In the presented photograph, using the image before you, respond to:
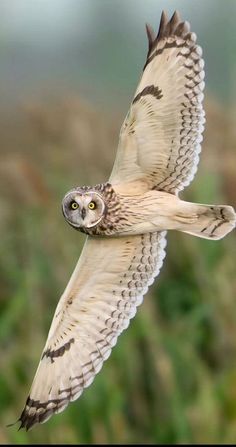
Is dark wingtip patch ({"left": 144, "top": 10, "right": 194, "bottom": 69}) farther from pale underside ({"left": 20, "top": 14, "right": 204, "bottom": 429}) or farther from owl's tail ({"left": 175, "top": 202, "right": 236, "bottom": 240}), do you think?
owl's tail ({"left": 175, "top": 202, "right": 236, "bottom": 240})

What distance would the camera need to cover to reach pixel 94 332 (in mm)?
4922

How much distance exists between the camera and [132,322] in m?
7.94

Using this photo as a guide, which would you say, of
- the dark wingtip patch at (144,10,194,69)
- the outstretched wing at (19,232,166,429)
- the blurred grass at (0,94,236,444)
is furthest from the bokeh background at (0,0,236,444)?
the dark wingtip patch at (144,10,194,69)

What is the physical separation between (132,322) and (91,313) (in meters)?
3.07

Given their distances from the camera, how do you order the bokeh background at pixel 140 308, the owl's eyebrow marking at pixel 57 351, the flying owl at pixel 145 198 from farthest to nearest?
the bokeh background at pixel 140 308 → the owl's eyebrow marking at pixel 57 351 → the flying owl at pixel 145 198

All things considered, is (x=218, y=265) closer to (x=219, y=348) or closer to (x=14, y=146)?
(x=219, y=348)

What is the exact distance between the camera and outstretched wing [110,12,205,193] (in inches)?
174

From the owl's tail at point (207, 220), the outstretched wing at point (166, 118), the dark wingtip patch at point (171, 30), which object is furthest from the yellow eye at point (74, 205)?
the dark wingtip patch at point (171, 30)

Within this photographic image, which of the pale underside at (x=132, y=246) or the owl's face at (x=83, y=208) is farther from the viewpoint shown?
the pale underside at (x=132, y=246)

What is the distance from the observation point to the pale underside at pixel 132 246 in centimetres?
445

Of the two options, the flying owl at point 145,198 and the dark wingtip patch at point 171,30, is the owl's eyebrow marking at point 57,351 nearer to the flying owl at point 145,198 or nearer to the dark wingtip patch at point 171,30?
the flying owl at point 145,198

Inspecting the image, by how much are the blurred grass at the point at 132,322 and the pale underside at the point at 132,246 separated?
7.50ft

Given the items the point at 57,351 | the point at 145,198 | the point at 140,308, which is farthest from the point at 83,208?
the point at 140,308

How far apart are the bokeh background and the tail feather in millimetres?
2643
